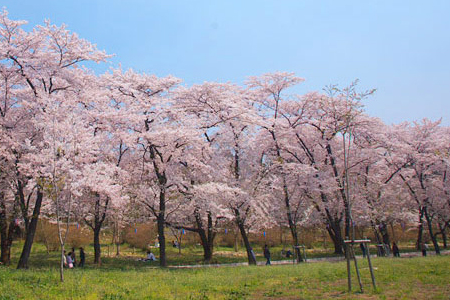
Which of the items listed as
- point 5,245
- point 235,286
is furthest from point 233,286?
point 5,245

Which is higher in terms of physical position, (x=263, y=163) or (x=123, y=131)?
(x=123, y=131)

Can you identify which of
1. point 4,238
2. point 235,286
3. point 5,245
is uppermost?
point 4,238

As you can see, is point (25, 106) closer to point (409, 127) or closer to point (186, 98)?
point (186, 98)

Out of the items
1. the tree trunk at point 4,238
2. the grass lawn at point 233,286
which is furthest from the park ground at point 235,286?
the tree trunk at point 4,238

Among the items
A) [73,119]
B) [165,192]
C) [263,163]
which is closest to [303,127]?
[263,163]

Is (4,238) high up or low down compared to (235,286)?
up

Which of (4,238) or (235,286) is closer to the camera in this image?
(235,286)

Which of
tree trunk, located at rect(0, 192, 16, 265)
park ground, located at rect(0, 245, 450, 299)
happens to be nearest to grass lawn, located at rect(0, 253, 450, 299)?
park ground, located at rect(0, 245, 450, 299)

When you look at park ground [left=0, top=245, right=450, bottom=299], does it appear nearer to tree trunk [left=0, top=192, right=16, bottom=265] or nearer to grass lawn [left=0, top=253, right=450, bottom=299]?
grass lawn [left=0, top=253, right=450, bottom=299]

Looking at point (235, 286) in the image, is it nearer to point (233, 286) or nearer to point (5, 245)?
point (233, 286)

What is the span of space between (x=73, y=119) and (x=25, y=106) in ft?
20.7

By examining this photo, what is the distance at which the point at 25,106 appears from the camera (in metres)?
19.4

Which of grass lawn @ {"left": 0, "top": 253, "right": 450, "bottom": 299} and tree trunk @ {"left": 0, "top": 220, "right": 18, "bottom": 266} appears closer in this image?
grass lawn @ {"left": 0, "top": 253, "right": 450, "bottom": 299}

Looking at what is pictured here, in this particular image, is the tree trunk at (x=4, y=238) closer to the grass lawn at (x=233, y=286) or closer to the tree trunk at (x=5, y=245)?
the tree trunk at (x=5, y=245)
